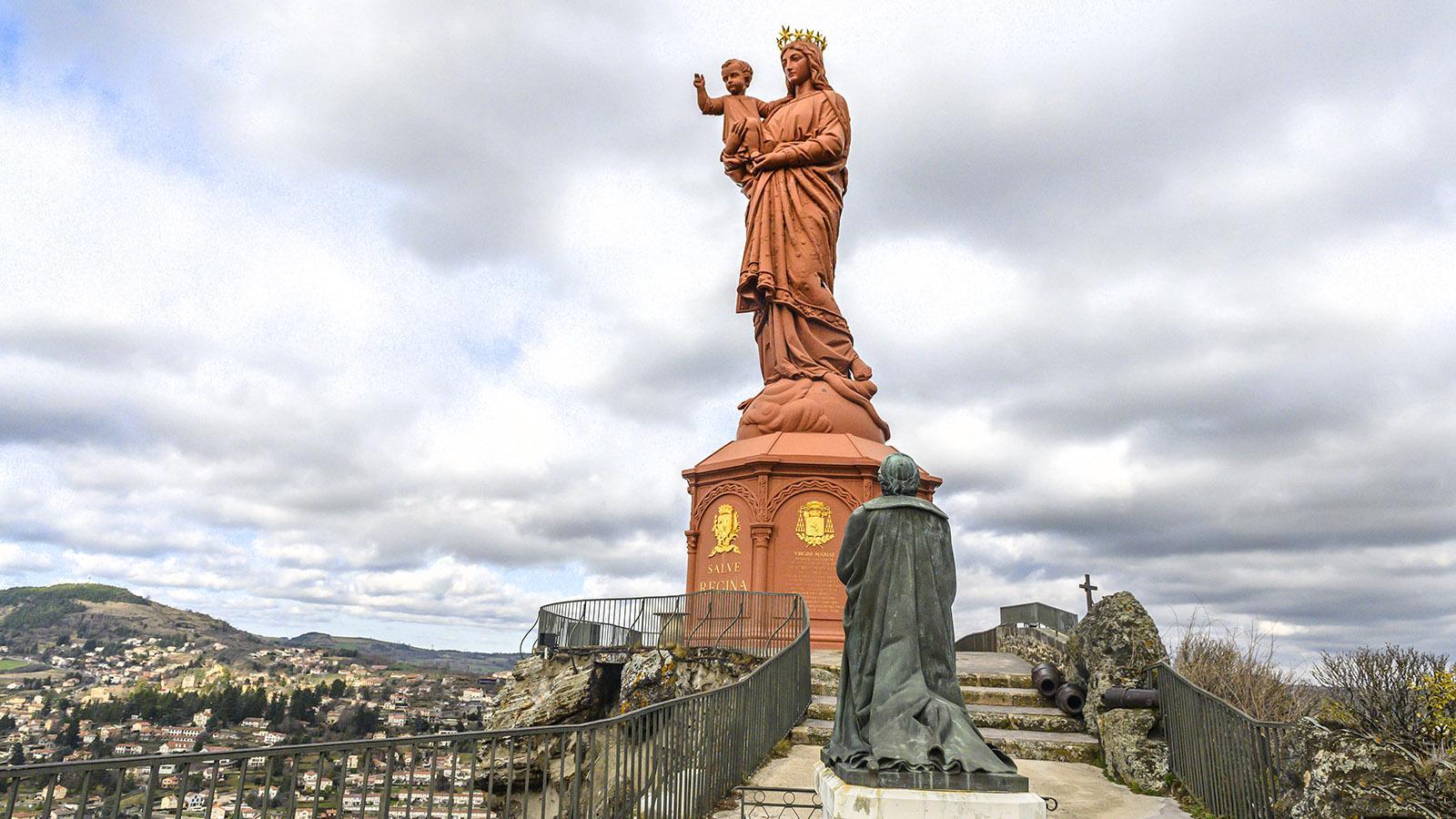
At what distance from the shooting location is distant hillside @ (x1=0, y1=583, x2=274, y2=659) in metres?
20.6

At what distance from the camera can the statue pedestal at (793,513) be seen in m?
16.5

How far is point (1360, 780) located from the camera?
491 centimetres

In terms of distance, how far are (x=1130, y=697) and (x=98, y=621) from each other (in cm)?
2533

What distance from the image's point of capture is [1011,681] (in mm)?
12602

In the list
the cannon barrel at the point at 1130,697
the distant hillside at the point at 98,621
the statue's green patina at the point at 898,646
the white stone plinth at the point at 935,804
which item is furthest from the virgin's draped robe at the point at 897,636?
the distant hillside at the point at 98,621

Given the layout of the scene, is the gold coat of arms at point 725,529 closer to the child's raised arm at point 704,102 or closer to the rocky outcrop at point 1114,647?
the rocky outcrop at point 1114,647

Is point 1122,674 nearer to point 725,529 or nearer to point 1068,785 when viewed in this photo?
point 1068,785

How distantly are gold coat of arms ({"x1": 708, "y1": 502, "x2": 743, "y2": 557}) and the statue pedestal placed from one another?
2 cm

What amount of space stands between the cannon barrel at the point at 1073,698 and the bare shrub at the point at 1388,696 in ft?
Answer: 17.4

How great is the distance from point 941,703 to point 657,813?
8.91 ft

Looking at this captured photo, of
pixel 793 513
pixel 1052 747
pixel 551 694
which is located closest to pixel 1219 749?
pixel 1052 747

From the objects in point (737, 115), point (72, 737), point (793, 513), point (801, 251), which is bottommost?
point (72, 737)

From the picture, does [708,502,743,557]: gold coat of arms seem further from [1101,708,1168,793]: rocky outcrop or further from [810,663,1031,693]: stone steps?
[1101,708,1168,793]: rocky outcrop

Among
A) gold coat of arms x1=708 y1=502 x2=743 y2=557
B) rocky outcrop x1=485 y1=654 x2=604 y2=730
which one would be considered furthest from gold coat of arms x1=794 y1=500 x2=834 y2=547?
rocky outcrop x1=485 y1=654 x2=604 y2=730
